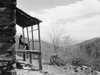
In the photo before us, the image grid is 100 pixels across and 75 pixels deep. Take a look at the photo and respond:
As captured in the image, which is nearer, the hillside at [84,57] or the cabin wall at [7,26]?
the cabin wall at [7,26]

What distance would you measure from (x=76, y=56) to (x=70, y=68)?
223 inches

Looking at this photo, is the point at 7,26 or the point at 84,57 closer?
the point at 7,26

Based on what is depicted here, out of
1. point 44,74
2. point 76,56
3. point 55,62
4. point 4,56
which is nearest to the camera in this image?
point 4,56

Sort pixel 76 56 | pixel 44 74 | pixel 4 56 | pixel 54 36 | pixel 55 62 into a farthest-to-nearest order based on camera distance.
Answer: pixel 54 36 < pixel 76 56 < pixel 55 62 < pixel 44 74 < pixel 4 56

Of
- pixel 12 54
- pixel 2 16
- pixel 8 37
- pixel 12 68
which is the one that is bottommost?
pixel 12 68

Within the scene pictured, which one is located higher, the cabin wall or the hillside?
the cabin wall

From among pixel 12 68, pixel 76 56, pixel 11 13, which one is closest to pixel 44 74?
pixel 12 68

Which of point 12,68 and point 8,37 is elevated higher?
point 8,37

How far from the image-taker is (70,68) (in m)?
19.6

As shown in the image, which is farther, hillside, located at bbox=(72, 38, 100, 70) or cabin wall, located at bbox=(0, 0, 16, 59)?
hillside, located at bbox=(72, 38, 100, 70)

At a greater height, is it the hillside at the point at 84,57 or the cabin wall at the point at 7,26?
the cabin wall at the point at 7,26

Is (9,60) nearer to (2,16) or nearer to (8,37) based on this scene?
(8,37)

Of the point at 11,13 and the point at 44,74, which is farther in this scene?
the point at 44,74

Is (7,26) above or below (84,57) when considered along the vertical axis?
above
